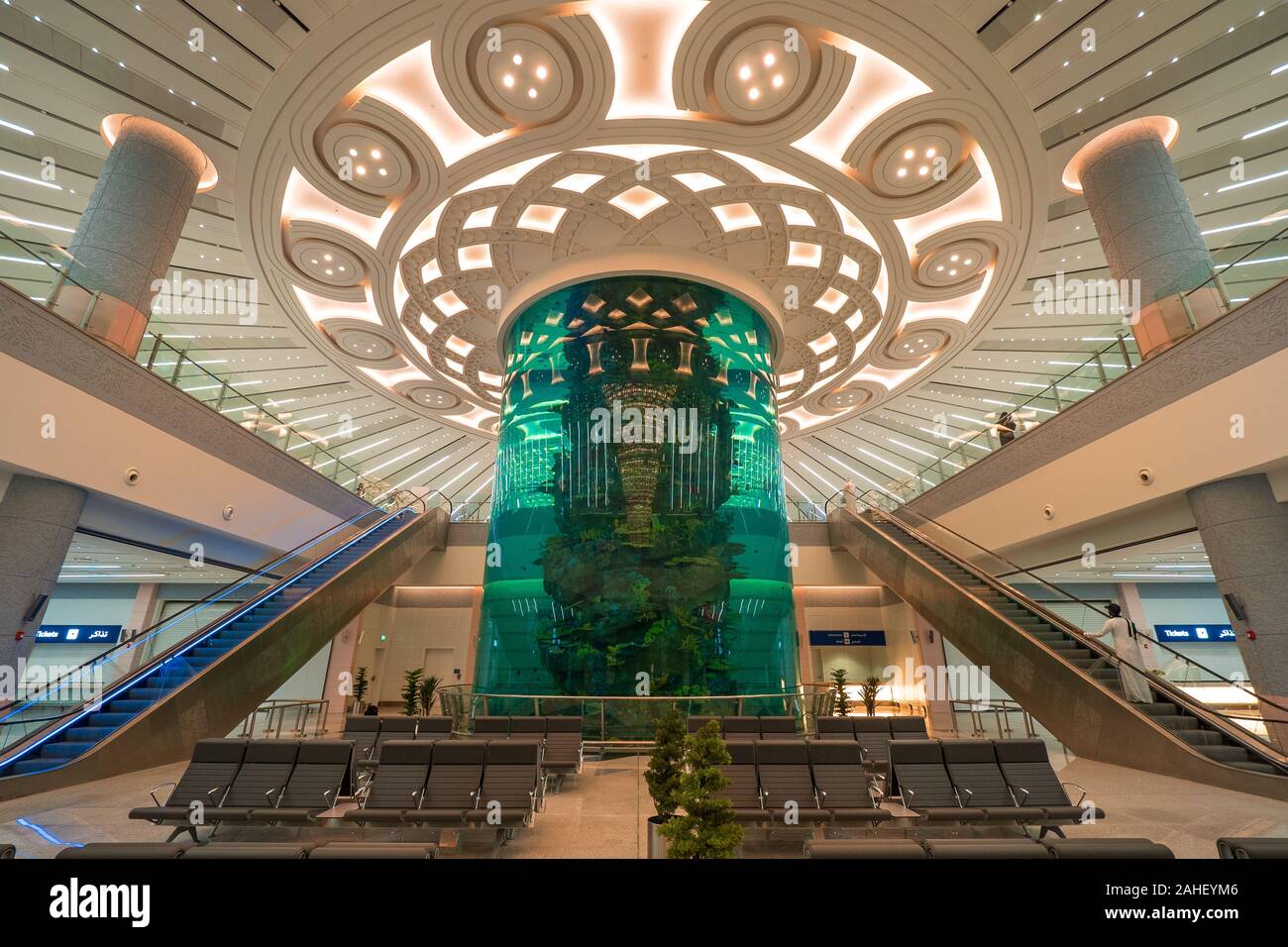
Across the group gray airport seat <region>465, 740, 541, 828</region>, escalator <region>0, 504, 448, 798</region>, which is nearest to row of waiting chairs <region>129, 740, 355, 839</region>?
gray airport seat <region>465, 740, 541, 828</region>

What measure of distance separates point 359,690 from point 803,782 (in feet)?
56.2

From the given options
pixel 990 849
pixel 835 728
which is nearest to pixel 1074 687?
pixel 835 728

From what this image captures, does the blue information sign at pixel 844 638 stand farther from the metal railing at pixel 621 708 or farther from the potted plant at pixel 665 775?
the potted plant at pixel 665 775

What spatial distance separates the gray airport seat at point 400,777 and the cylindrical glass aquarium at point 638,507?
5945mm

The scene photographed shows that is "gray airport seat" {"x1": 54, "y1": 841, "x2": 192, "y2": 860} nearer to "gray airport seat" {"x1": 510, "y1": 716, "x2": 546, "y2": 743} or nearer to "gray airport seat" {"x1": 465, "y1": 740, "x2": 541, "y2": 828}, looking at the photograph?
"gray airport seat" {"x1": 465, "y1": 740, "x2": 541, "y2": 828}

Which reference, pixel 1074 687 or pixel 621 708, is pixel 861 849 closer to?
pixel 621 708

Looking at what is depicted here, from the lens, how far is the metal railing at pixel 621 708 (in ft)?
31.5

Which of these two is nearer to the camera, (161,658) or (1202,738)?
(1202,738)

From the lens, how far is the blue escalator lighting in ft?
15.7

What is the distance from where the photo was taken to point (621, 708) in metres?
9.62

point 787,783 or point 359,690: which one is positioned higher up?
point 359,690

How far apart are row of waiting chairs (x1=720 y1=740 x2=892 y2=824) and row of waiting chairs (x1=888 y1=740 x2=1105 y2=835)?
0.41 meters
